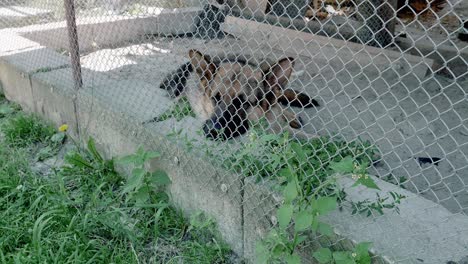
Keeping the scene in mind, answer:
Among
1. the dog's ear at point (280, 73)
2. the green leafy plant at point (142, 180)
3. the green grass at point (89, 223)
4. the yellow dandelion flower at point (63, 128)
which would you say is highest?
the dog's ear at point (280, 73)

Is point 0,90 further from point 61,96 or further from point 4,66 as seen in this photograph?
point 61,96

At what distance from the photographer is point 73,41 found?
3699 mm

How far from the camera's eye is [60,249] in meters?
2.53

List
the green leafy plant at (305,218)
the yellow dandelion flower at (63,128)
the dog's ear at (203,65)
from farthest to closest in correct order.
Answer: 1. the yellow dandelion flower at (63,128)
2. the dog's ear at (203,65)
3. the green leafy plant at (305,218)

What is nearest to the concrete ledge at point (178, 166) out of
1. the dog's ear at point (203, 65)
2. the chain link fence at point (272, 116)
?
the chain link fence at point (272, 116)

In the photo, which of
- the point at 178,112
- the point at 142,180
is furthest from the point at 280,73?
the point at 142,180

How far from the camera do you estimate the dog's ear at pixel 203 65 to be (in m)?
3.45

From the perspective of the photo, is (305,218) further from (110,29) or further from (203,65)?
(110,29)

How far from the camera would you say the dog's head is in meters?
3.31

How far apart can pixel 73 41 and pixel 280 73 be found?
177cm

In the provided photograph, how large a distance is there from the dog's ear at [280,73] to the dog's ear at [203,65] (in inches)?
18.4

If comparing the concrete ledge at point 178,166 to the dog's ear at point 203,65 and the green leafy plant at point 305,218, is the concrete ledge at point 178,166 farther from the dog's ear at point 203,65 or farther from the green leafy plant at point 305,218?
the dog's ear at point 203,65

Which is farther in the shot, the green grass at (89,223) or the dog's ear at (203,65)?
the dog's ear at (203,65)

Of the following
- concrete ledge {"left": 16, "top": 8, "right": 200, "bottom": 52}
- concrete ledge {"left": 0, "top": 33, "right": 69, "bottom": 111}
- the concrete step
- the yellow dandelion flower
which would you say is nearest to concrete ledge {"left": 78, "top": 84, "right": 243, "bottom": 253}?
the yellow dandelion flower
